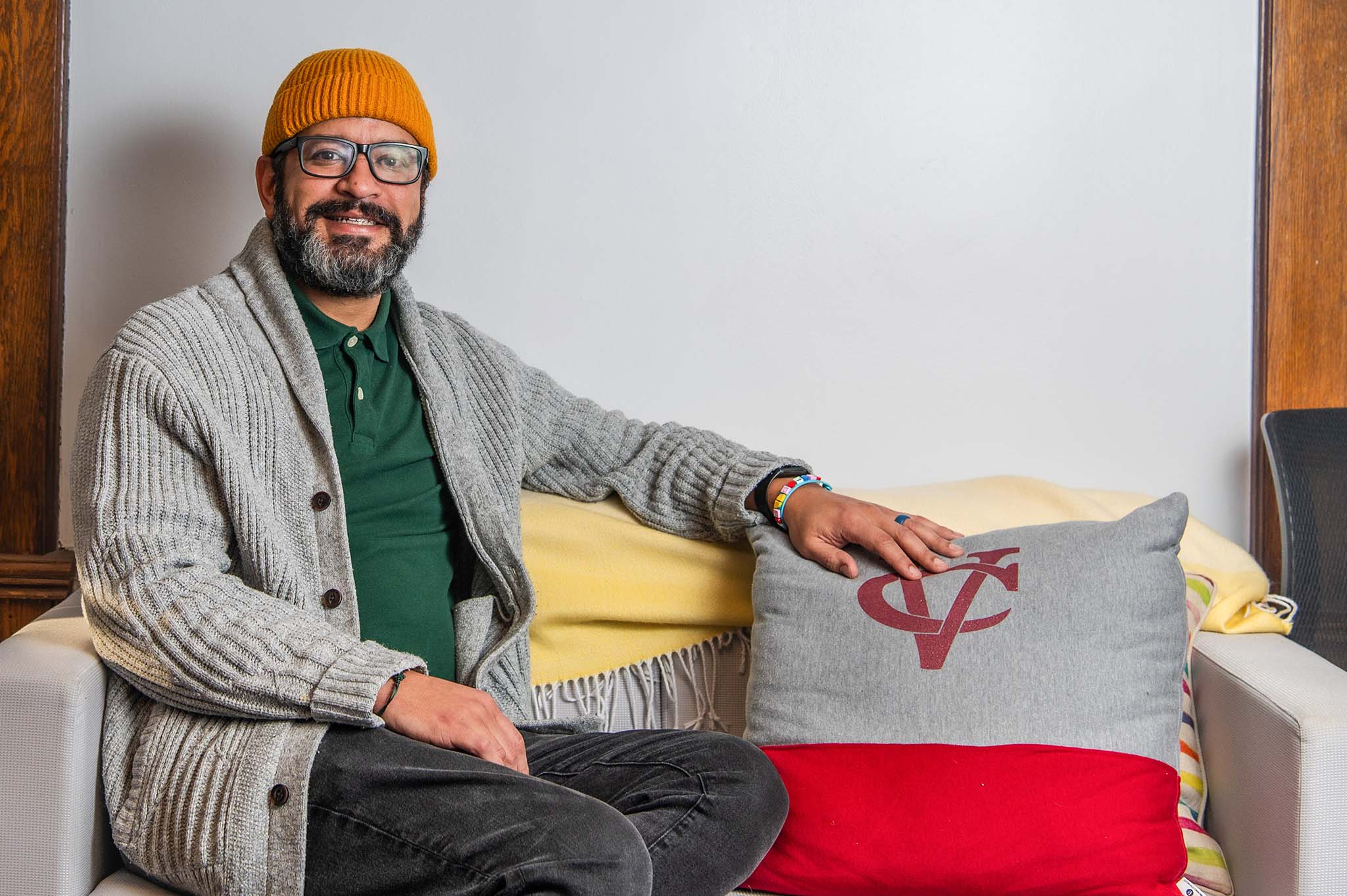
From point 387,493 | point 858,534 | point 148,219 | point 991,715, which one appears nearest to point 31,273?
point 148,219

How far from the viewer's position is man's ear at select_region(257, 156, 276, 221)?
5.23 feet

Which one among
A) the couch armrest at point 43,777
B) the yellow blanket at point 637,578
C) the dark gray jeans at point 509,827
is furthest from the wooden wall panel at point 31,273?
the dark gray jeans at point 509,827

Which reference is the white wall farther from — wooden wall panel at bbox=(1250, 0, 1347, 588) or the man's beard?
the man's beard

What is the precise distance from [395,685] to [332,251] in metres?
0.63

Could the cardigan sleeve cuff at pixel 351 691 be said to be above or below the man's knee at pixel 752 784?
above

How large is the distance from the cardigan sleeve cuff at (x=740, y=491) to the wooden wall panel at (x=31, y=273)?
1.12m

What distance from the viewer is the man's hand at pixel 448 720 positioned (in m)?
1.26

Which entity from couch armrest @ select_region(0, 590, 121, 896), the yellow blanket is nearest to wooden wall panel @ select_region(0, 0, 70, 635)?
couch armrest @ select_region(0, 590, 121, 896)

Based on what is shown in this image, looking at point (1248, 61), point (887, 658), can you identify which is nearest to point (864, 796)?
point (887, 658)

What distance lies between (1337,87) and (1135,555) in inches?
39.0

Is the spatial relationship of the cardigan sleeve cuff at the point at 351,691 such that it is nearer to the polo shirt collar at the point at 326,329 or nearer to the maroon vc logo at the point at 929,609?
the polo shirt collar at the point at 326,329

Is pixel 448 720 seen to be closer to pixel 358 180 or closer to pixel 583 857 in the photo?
pixel 583 857

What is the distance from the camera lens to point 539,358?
1.93 m

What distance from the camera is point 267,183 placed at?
5.28ft
